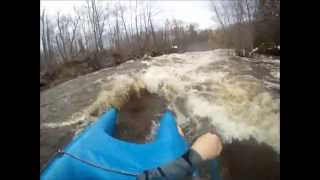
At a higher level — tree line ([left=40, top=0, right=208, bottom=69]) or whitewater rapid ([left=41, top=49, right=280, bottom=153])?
tree line ([left=40, top=0, right=208, bottom=69])

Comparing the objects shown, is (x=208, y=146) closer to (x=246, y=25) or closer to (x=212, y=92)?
(x=212, y=92)

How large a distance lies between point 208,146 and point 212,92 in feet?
0.73

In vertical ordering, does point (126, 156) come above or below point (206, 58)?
below

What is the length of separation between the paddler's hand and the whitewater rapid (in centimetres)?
4

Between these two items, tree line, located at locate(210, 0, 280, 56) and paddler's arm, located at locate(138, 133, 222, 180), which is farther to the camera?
tree line, located at locate(210, 0, 280, 56)

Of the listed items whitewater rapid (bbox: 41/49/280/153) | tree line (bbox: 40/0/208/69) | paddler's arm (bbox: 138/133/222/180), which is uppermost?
tree line (bbox: 40/0/208/69)

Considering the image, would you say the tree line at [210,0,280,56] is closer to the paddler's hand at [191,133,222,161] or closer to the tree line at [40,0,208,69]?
the tree line at [40,0,208,69]

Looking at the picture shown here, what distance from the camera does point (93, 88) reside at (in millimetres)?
1748

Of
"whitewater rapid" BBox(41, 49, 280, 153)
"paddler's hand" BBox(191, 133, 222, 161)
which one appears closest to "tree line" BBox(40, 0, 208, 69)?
"whitewater rapid" BBox(41, 49, 280, 153)

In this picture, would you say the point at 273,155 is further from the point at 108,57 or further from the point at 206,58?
the point at 108,57

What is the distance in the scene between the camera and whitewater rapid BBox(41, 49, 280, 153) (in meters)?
1.72

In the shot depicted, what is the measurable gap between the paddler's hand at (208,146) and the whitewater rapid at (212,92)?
0.04m
